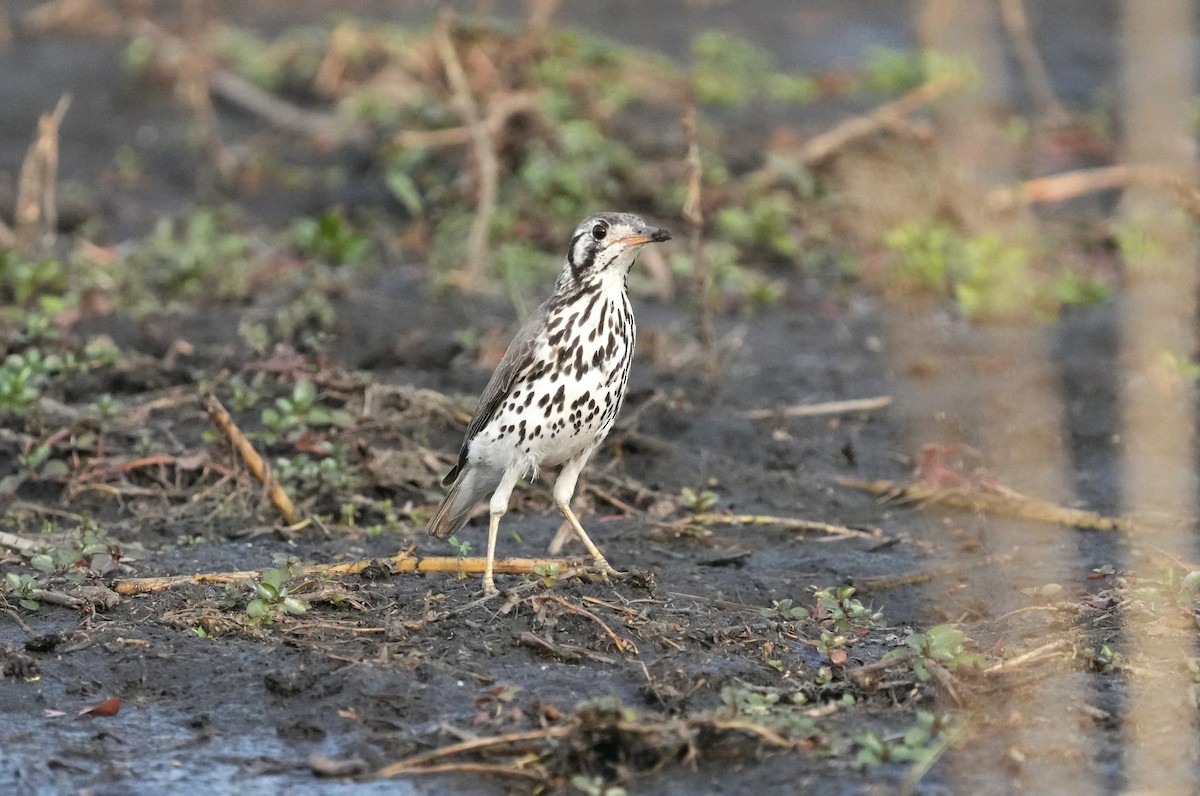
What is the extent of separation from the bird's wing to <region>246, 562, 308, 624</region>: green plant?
3.59 feet

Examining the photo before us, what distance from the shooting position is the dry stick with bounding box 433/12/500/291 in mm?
10273

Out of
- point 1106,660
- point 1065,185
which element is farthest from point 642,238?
point 1065,185

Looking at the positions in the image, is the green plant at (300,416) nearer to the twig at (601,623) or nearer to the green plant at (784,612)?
the twig at (601,623)

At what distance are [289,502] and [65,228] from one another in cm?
539

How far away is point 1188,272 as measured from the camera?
10.1 meters

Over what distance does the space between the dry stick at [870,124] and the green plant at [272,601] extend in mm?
7107

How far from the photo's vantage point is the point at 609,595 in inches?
223

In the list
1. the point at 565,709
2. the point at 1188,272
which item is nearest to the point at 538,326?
the point at 565,709

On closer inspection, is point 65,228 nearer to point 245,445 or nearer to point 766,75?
point 245,445

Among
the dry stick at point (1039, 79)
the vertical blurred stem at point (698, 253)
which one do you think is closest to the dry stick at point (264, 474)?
the vertical blurred stem at point (698, 253)

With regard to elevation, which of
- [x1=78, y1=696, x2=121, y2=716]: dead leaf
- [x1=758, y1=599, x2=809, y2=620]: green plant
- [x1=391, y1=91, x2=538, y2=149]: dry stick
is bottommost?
[x1=78, y1=696, x2=121, y2=716]: dead leaf

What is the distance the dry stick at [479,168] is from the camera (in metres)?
10.3

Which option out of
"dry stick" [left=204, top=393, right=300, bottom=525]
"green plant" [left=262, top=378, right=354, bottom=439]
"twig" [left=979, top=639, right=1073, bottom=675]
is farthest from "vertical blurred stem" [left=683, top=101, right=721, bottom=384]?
"twig" [left=979, top=639, right=1073, bottom=675]

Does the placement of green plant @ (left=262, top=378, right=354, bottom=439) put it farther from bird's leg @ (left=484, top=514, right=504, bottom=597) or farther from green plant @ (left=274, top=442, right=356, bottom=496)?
bird's leg @ (left=484, top=514, right=504, bottom=597)
